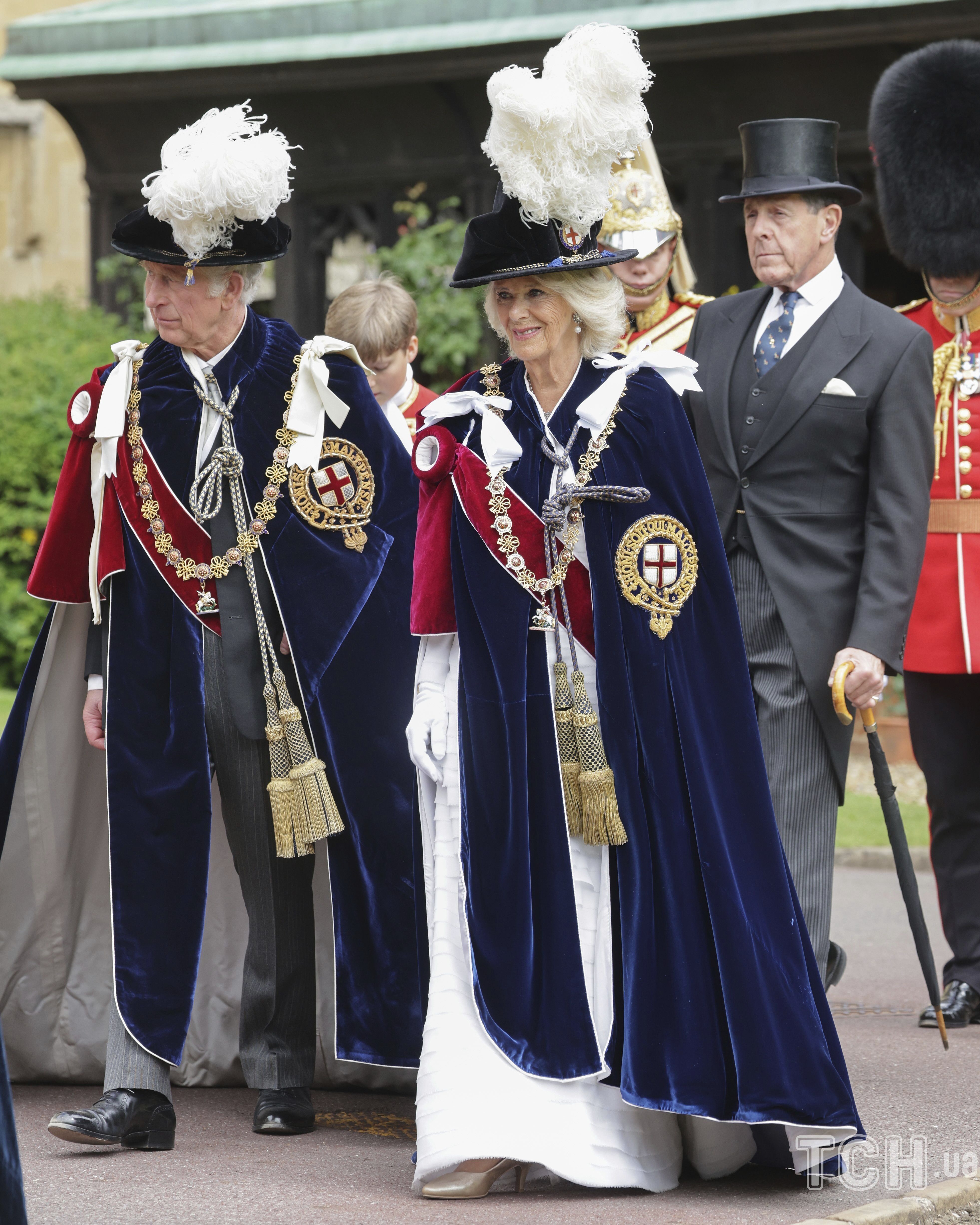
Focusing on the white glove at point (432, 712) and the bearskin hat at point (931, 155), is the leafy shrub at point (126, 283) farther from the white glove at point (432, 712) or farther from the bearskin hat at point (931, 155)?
the white glove at point (432, 712)

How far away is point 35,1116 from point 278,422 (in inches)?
68.4

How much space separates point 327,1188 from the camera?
418 cm

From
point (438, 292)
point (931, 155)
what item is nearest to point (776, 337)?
point (931, 155)

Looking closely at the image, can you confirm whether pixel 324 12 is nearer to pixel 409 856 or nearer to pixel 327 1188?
pixel 409 856

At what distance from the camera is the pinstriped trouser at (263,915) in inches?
186

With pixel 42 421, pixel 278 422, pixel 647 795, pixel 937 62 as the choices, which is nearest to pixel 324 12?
pixel 42 421

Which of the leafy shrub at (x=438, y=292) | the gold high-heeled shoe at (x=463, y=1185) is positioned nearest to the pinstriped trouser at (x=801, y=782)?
the gold high-heeled shoe at (x=463, y=1185)

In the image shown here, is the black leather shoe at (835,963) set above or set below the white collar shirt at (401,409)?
below

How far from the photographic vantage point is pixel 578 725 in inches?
164

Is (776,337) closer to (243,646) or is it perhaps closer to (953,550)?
(953,550)

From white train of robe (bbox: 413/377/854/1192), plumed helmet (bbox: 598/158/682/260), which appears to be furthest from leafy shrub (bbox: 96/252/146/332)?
white train of robe (bbox: 413/377/854/1192)

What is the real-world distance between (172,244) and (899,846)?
6.98ft

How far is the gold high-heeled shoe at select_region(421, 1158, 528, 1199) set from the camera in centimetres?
404

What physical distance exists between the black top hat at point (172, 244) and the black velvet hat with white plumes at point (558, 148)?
24.0 inches
